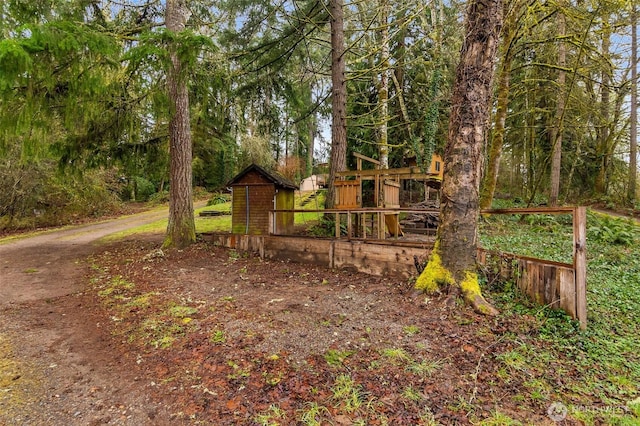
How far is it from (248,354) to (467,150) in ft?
12.3

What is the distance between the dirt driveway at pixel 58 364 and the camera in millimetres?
2525

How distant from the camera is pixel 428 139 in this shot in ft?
31.2

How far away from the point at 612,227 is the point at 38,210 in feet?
65.0

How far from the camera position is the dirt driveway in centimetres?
253

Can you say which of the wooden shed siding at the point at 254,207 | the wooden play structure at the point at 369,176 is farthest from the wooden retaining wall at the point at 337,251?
the wooden play structure at the point at 369,176

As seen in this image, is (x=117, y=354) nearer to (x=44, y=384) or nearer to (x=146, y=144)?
(x=44, y=384)

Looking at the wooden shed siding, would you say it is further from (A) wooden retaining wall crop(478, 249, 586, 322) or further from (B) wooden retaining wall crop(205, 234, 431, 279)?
(A) wooden retaining wall crop(478, 249, 586, 322)

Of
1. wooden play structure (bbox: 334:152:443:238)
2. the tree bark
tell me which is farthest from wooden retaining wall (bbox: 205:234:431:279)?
the tree bark

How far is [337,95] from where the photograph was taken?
8672 millimetres

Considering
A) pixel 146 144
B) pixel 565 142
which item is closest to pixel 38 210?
pixel 146 144

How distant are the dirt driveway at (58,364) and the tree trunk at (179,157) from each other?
2.18 m

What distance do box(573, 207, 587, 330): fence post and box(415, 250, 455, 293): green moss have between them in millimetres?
1316

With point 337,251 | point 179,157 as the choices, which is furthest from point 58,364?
→ point 179,157

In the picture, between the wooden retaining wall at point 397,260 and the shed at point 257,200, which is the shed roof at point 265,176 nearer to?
the shed at point 257,200
